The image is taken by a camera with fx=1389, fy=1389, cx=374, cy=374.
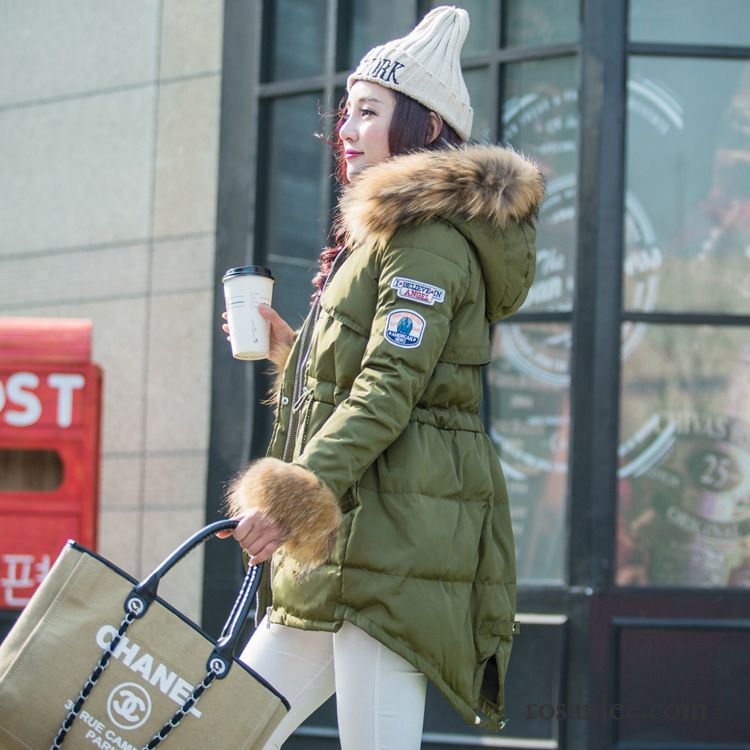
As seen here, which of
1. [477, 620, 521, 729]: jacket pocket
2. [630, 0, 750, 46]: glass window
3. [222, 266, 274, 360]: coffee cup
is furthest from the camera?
[630, 0, 750, 46]: glass window

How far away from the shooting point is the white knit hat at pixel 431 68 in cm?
305

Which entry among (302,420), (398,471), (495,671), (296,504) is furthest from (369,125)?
(495,671)

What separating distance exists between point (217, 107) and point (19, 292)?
1.40m

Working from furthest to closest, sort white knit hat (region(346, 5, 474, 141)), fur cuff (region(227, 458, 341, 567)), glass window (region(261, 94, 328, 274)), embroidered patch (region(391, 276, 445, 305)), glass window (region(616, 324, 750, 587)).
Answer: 1. glass window (region(261, 94, 328, 274))
2. glass window (region(616, 324, 750, 587))
3. white knit hat (region(346, 5, 474, 141))
4. embroidered patch (region(391, 276, 445, 305))
5. fur cuff (region(227, 458, 341, 567))

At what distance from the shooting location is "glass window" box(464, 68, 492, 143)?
5945 millimetres

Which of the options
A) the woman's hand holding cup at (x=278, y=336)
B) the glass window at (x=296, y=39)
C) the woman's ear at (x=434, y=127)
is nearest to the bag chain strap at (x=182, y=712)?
the woman's hand holding cup at (x=278, y=336)

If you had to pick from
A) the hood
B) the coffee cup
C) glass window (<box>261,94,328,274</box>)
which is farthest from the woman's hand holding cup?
glass window (<box>261,94,328,274</box>)

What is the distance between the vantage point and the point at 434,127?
3.11 metres

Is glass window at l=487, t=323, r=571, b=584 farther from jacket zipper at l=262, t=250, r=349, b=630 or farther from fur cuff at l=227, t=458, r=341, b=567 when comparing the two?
fur cuff at l=227, t=458, r=341, b=567

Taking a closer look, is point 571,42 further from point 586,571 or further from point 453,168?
point 453,168

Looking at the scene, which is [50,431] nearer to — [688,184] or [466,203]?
[688,184]

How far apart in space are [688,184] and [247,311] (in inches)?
124

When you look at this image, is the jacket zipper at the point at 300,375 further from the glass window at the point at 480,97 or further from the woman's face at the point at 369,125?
the glass window at the point at 480,97

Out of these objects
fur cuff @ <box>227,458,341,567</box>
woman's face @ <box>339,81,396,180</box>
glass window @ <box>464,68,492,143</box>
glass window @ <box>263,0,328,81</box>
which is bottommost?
fur cuff @ <box>227,458,341,567</box>
